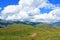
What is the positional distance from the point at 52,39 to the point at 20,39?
1424 inches

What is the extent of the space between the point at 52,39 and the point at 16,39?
4053cm

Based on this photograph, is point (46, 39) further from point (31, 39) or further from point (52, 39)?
point (31, 39)

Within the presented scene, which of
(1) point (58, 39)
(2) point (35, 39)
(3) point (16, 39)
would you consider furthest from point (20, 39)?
(1) point (58, 39)

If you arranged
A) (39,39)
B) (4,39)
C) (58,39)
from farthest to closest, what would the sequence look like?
(4,39)
(39,39)
(58,39)

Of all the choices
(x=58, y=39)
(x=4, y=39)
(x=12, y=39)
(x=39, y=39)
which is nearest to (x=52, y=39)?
(x=58, y=39)

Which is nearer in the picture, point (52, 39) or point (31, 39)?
point (52, 39)

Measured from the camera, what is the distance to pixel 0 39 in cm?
18925

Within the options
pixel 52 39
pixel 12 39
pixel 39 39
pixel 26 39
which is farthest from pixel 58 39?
pixel 12 39

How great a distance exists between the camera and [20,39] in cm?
17825

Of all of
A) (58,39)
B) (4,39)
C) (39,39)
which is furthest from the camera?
(4,39)

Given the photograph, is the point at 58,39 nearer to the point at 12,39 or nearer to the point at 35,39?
the point at 35,39

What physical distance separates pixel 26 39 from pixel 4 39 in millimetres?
26824

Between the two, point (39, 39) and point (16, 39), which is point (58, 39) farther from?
point (16, 39)

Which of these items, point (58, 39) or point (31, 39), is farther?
point (31, 39)
